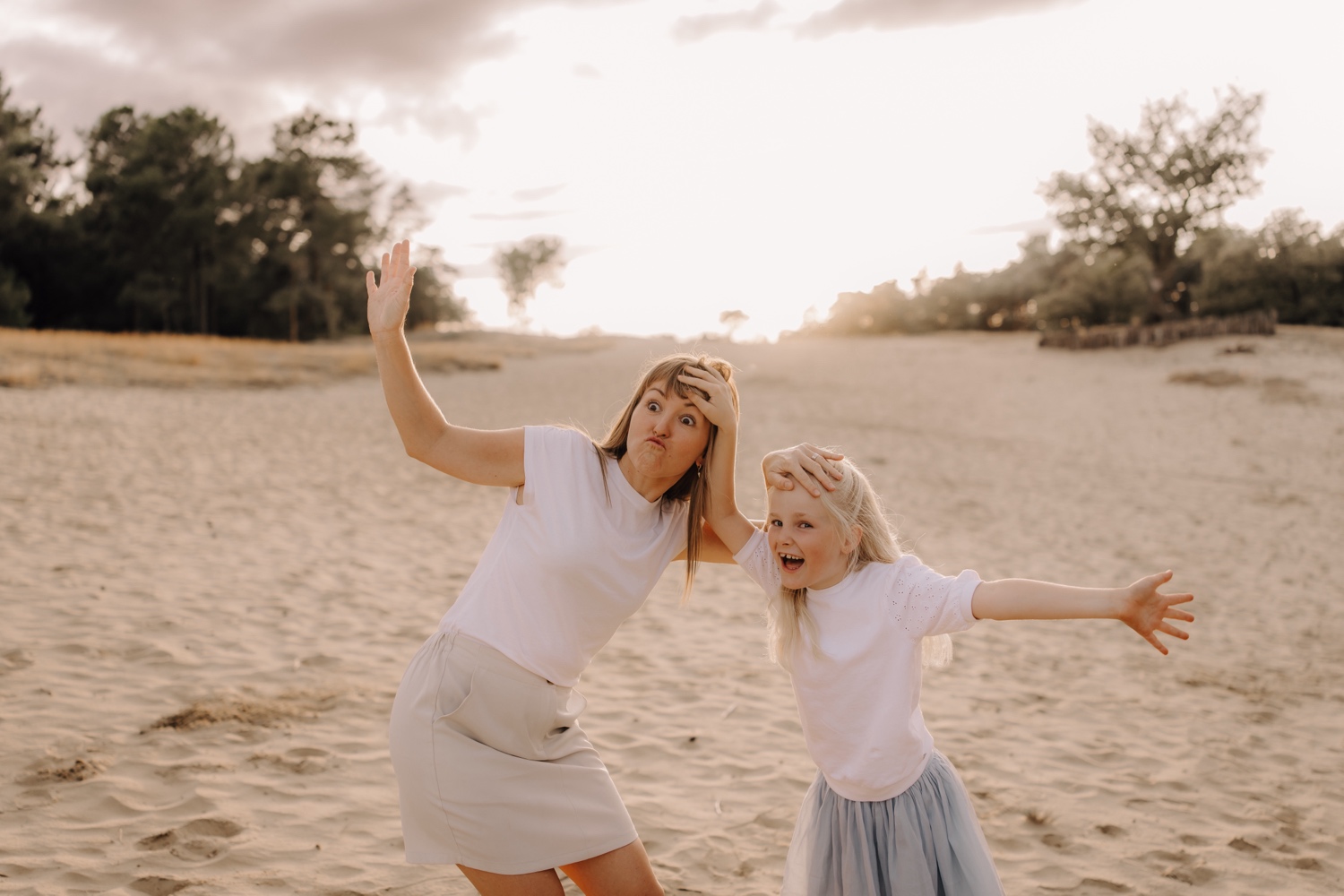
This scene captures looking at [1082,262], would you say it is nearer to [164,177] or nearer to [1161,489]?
[1161,489]

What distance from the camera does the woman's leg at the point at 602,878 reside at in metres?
2.33

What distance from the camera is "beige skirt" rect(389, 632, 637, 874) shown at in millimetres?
2250

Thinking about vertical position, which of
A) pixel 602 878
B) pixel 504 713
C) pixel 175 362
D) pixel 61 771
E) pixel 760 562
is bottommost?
pixel 61 771

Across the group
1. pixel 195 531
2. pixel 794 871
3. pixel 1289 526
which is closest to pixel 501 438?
pixel 794 871

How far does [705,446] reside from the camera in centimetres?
251

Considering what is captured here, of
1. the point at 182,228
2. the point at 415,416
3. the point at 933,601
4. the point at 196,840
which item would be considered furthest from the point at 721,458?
the point at 182,228

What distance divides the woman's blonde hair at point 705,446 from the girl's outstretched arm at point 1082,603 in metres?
0.78

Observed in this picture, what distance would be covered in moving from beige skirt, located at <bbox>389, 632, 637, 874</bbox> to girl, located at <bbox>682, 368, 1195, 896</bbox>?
68 centimetres

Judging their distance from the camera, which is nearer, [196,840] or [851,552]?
[851,552]

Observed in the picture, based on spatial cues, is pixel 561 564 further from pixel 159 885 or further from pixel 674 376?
pixel 159 885

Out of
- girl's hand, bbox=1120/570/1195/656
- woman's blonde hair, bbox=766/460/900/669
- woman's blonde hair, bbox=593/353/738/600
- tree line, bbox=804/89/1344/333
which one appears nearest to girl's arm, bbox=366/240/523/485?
woman's blonde hair, bbox=593/353/738/600

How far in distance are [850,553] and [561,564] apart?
80 cm

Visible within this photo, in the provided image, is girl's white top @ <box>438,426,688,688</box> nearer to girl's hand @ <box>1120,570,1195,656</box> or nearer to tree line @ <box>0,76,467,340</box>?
girl's hand @ <box>1120,570,1195,656</box>

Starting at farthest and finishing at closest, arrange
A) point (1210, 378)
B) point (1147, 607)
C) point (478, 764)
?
point (1210, 378)
point (478, 764)
point (1147, 607)
